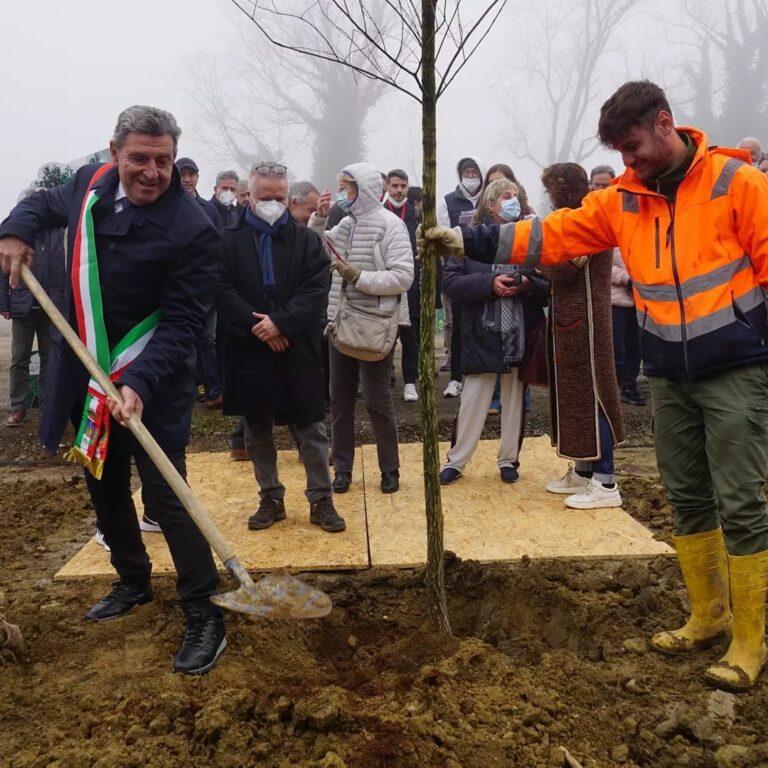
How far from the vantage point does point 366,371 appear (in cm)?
505

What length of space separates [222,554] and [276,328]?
1.65 metres

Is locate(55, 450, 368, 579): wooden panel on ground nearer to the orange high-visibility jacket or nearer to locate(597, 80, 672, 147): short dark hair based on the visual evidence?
the orange high-visibility jacket

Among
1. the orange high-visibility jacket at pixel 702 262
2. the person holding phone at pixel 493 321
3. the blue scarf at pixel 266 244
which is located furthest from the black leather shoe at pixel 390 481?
the orange high-visibility jacket at pixel 702 262

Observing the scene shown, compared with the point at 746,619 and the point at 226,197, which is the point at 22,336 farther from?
the point at 746,619

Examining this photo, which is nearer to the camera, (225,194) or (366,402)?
(366,402)

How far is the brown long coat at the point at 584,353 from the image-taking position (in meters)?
4.58

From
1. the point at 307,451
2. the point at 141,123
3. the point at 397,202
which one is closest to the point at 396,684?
the point at 307,451

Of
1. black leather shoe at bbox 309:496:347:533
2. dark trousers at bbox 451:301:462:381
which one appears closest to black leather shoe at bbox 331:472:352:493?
black leather shoe at bbox 309:496:347:533

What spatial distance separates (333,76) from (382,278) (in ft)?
100

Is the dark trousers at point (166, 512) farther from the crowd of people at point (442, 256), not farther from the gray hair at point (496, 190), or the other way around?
the gray hair at point (496, 190)

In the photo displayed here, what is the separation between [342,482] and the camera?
17.2 ft

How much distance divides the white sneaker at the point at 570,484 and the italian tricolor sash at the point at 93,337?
294 centimetres

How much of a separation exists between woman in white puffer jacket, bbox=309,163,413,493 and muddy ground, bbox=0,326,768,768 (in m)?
1.29

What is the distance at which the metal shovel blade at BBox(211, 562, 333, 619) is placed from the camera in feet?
9.69
